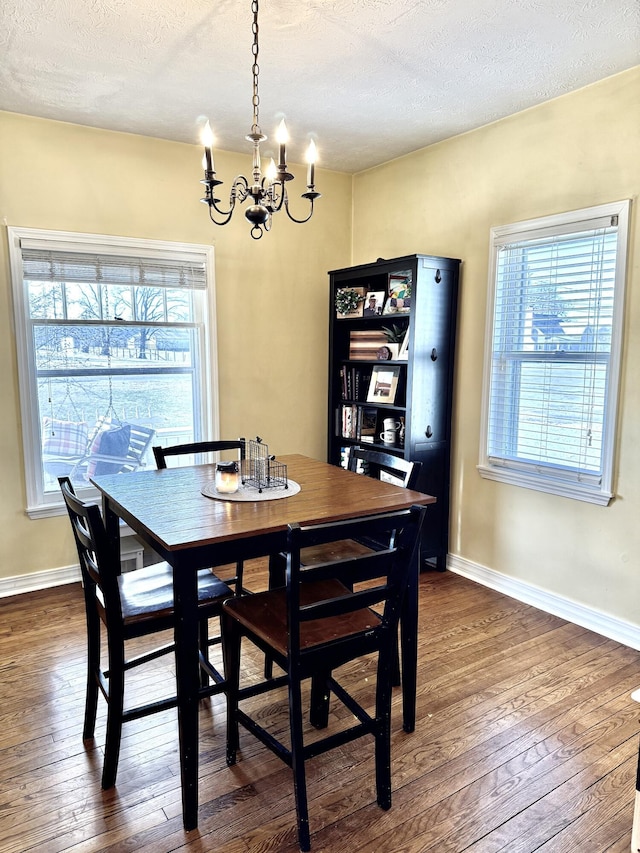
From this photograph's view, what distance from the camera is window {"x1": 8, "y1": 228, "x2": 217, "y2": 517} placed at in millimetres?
3258

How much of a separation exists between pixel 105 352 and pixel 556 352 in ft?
8.45

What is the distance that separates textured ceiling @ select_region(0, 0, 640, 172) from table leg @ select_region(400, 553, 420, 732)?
2.05m

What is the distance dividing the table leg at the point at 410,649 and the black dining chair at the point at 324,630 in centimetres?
25

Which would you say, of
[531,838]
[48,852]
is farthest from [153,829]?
[531,838]

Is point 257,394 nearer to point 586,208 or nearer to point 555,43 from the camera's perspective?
point 586,208

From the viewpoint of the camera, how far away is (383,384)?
12.2ft

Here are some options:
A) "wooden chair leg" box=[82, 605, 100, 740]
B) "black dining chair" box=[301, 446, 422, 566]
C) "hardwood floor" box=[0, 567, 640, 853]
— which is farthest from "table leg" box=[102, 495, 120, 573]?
"black dining chair" box=[301, 446, 422, 566]

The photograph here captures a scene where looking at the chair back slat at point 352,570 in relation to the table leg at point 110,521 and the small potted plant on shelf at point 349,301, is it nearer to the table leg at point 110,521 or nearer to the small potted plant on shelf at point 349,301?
the table leg at point 110,521

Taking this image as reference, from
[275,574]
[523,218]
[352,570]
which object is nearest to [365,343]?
[523,218]

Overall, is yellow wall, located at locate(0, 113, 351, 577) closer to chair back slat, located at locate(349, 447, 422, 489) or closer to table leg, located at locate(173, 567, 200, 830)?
chair back slat, located at locate(349, 447, 422, 489)

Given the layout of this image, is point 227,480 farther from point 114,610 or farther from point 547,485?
point 547,485

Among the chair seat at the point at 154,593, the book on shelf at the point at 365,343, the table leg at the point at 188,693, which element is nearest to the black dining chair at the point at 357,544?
the chair seat at the point at 154,593

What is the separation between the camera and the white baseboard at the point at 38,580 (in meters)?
3.29

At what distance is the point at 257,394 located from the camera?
13.2 ft
